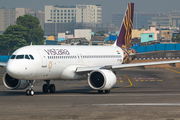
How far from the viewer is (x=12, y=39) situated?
17612 centimetres

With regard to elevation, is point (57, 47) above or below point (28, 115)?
above

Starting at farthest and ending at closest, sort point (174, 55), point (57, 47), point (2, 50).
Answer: point (2, 50) → point (174, 55) → point (57, 47)

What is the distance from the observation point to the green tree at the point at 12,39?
176m

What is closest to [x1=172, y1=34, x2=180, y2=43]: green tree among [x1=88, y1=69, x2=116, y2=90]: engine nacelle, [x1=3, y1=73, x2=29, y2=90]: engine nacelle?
[x1=88, y1=69, x2=116, y2=90]: engine nacelle

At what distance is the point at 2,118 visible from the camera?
19.9 metres

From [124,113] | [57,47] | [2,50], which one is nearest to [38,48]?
[57,47]

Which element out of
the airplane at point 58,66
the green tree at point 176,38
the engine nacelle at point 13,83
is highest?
the green tree at point 176,38

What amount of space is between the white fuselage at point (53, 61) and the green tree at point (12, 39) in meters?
140

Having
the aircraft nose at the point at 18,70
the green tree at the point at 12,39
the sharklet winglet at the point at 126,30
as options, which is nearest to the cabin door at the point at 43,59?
the aircraft nose at the point at 18,70

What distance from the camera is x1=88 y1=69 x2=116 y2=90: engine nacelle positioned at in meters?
32.2

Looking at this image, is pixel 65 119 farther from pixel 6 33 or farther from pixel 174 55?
pixel 6 33

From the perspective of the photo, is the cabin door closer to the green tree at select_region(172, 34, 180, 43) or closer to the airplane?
the airplane

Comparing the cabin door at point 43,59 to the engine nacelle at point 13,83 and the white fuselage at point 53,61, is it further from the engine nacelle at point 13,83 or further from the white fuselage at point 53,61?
the engine nacelle at point 13,83

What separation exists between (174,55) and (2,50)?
110 metres
